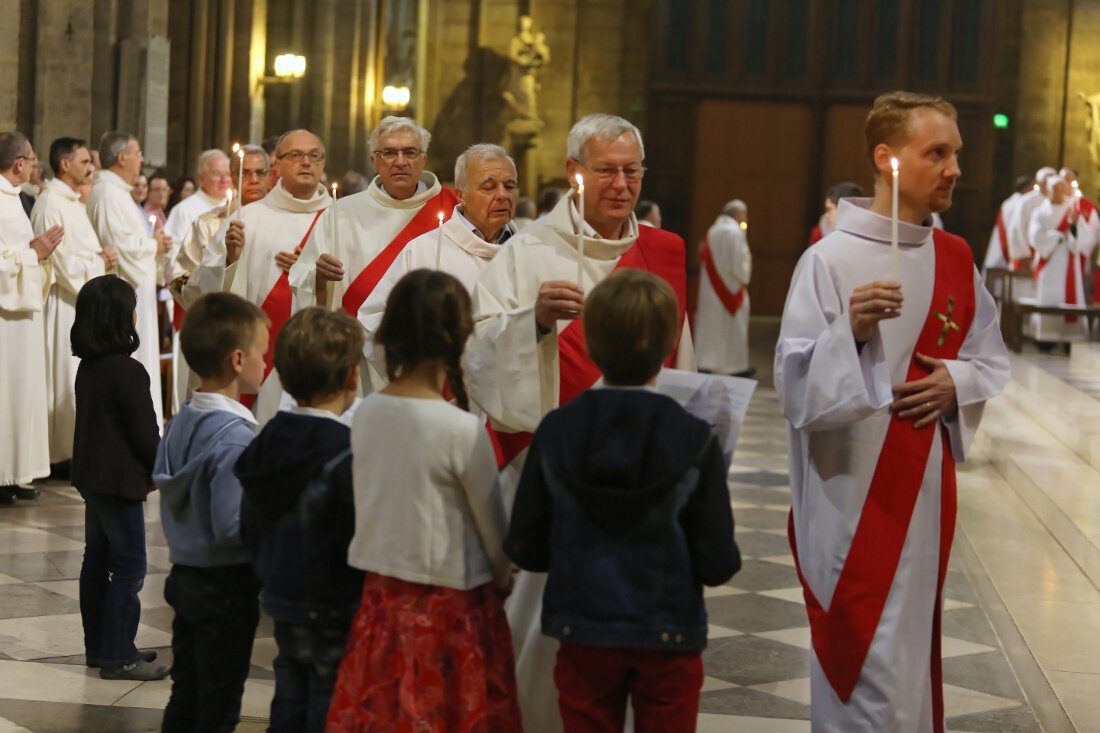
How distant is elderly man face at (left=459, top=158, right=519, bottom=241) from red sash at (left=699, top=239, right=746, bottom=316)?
38.3 ft

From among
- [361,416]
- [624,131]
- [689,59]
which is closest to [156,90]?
[624,131]

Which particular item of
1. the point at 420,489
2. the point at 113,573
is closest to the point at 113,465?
the point at 113,573

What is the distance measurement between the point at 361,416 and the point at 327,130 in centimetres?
1599

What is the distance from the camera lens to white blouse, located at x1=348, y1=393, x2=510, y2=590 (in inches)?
132

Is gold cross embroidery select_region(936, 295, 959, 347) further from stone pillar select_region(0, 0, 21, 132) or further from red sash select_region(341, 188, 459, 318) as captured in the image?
stone pillar select_region(0, 0, 21, 132)

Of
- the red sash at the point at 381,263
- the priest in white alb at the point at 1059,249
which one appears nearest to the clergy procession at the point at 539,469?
the red sash at the point at 381,263

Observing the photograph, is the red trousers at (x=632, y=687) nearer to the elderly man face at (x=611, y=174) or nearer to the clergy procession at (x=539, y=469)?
the clergy procession at (x=539, y=469)

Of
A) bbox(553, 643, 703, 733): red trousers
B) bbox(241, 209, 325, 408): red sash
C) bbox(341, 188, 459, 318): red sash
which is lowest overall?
bbox(553, 643, 703, 733): red trousers

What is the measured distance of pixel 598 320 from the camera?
3213 millimetres

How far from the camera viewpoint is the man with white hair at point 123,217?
9.46 metres

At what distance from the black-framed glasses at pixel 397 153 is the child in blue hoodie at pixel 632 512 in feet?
9.28

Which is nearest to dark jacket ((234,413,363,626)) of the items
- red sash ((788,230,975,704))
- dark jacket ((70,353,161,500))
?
red sash ((788,230,975,704))

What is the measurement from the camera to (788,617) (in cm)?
657

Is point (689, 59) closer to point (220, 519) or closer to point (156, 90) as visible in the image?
point (156, 90)
